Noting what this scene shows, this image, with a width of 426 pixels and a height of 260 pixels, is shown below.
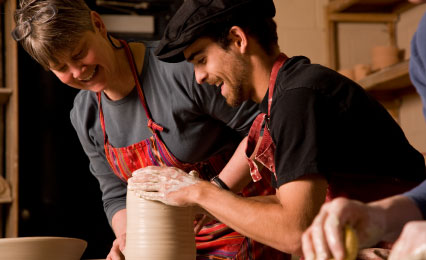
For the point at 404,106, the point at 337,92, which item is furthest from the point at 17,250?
the point at 404,106

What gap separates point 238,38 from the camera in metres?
1.51

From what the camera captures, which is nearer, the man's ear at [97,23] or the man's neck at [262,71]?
the man's neck at [262,71]

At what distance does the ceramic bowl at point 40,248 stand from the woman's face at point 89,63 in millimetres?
474

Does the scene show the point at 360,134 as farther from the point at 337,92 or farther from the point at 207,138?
the point at 207,138

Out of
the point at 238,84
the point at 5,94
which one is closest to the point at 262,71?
the point at 238,84

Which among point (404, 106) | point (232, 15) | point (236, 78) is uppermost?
point (232, 15)

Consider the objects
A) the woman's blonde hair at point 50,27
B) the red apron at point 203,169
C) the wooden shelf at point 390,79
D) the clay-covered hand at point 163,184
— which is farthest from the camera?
the wooden shelf at point 390,79

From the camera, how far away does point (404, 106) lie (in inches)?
126

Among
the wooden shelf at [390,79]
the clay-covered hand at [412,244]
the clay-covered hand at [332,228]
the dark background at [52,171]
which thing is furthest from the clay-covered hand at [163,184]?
the dark background at [52,171]

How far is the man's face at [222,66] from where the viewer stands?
152 cm

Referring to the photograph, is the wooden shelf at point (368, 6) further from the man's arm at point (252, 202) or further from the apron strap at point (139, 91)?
the man's arm at point (252, 202)

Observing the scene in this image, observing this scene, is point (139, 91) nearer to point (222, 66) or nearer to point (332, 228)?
point (222, 66)

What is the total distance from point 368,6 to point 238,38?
2.08 meters

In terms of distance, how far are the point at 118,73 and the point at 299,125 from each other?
2.57 ft
